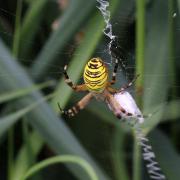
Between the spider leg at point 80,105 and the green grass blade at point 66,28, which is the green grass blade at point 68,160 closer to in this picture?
the spider leg at point 80,105

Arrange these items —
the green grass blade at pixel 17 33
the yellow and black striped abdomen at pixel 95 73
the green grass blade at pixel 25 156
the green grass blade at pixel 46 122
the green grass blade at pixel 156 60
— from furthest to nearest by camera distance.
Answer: the green grass blade at pixel 17 33 → the green grass blade at pixel 25 156 → the green grass blade at pixel 46 122 → the green grass blade at pixel 156 60 → the yellow and black striped abdomen at pixel 95 73

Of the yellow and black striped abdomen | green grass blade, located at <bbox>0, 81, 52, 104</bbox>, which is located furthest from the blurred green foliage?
the yellow and black striped abdomen

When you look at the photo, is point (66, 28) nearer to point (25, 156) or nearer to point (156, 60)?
point (156, 60)

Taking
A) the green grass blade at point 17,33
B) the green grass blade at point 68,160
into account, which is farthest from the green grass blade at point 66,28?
the green grass blade at point 68,160

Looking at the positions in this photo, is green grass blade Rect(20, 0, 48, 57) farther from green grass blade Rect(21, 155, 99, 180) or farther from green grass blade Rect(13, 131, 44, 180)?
green grass blade Rect(21, 155, 99, 180)

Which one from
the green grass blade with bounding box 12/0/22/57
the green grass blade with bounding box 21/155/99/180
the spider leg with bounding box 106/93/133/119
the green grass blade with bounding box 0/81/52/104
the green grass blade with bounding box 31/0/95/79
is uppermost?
the green grass blade with bounding box 12/0/22/57

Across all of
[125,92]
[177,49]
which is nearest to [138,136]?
[125,92]

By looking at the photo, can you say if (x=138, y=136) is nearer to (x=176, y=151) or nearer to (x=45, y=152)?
(x=176, y=151)
